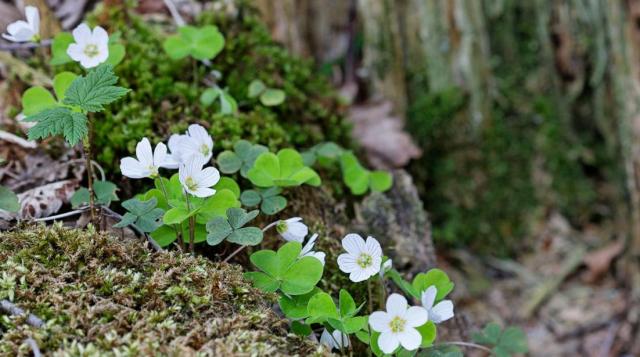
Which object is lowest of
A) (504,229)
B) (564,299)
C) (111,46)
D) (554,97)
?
(564,299)

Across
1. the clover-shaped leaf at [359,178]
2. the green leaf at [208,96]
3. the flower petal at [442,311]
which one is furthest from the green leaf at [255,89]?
the flower petal at [442,311]

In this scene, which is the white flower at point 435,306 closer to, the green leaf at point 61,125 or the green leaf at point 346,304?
the green leaf at point 346,304

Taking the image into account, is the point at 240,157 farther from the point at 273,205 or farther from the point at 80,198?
the point at 80,198

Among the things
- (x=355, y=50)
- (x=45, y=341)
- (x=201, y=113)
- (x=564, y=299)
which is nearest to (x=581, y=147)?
(x=564, y=299)

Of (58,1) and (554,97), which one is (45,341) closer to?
(58,1)

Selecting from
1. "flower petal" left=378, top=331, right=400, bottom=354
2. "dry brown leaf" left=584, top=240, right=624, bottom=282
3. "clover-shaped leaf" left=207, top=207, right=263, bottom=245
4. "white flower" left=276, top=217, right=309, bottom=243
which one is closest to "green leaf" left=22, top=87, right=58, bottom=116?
"clover-shaped leaf" left=207, top=207, right=263, bottom=245
